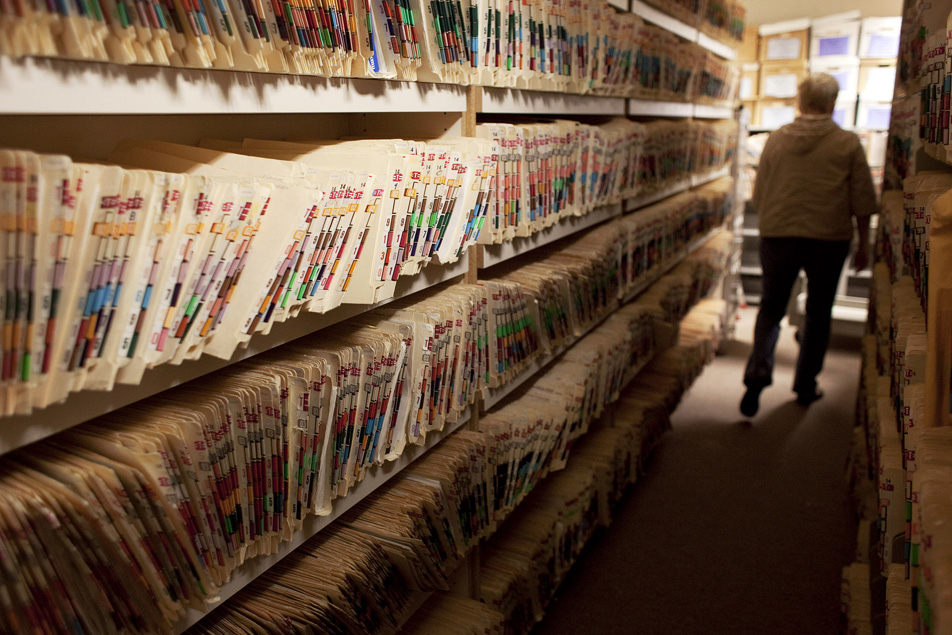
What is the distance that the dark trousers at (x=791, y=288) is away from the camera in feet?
11.6

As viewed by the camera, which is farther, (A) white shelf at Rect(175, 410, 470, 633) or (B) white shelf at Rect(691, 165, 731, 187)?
(B) white shelf at Rect(691, 165, 731, 187)

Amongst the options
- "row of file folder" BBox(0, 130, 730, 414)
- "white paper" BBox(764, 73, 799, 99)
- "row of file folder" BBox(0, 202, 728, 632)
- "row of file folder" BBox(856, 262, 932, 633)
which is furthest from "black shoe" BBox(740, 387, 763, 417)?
"white paper" BBox(764, 73, 799, 99)

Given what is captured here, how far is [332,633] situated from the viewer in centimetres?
138

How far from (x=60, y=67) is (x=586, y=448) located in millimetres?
2360

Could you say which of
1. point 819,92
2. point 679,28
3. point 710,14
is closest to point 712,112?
point 710,14

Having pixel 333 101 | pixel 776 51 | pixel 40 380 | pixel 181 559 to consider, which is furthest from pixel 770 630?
pixel 776 51

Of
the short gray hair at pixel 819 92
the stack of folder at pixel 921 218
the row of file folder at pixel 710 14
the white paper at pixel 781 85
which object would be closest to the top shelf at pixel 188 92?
the stack of folder at pixel 921 218

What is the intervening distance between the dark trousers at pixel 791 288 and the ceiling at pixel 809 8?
3278 millimetres

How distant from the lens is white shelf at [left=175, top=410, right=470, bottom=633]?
3.87 feet

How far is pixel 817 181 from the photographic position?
3.39 metres

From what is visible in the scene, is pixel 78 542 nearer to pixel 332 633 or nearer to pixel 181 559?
pixel 181 559

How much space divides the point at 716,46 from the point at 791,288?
159cm

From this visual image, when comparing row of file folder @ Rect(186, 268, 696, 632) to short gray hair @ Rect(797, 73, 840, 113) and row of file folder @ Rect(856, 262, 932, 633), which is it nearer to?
row of file folder @ Rect(856, 262, 932, 633)

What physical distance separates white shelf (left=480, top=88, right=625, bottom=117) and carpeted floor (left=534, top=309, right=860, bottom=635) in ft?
5.24
